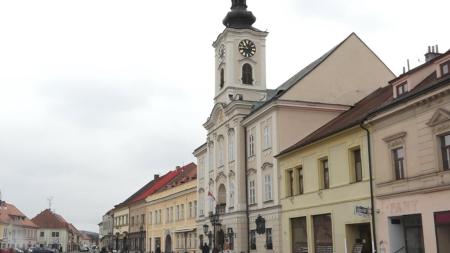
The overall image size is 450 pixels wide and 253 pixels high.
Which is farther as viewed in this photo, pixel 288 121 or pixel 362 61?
pixel 362 61

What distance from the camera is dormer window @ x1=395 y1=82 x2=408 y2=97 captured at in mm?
26172

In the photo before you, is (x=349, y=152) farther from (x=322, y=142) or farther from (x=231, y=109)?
(x=231, y=109)

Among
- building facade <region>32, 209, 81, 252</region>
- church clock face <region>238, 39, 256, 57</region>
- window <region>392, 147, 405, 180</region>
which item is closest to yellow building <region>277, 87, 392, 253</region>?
window <region>392, 147, 405, 180</region>

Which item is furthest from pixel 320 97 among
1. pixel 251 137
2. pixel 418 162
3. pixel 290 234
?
pixel 418 162

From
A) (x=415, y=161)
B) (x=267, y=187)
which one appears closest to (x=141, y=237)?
(x=267, y=187)

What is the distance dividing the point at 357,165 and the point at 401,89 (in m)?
4.64

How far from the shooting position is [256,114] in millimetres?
40719

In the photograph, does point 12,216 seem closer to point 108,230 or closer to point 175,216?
point 108,230

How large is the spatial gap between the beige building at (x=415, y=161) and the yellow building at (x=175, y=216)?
30.4 metres

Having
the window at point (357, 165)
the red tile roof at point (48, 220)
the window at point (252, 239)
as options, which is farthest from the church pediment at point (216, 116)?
the red tile roof at point (48, 220)

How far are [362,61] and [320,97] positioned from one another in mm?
4090

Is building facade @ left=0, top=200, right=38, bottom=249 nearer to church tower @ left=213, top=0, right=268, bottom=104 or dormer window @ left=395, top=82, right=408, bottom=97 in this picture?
church tower @ left=213, top=0, right=268, bottom=104

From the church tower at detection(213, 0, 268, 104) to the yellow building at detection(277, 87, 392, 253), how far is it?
1063 cm

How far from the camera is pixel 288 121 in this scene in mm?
38125
